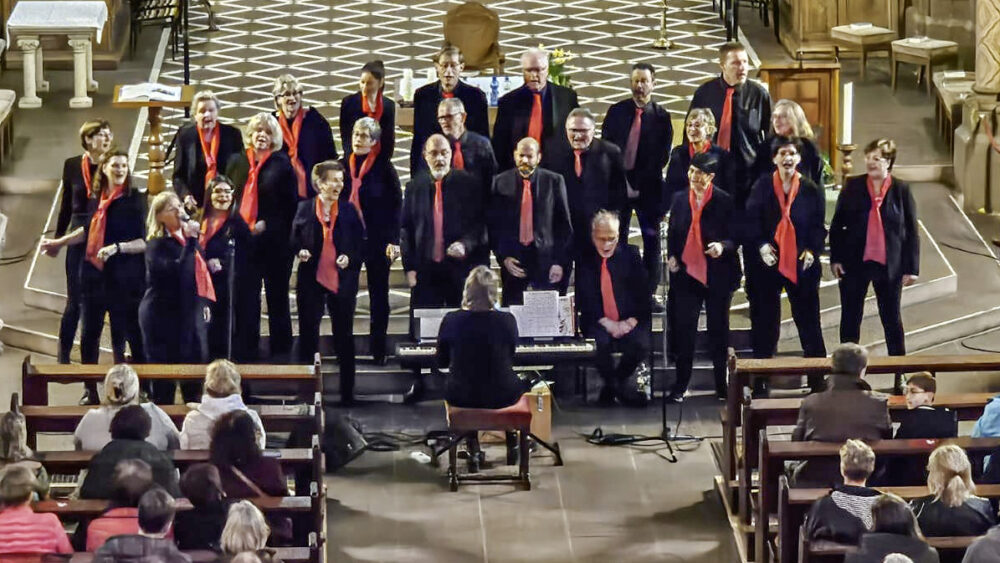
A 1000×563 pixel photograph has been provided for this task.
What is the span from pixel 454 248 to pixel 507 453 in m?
1.13

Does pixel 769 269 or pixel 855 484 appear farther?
pixel 769 269

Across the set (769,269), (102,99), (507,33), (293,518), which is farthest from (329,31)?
(293,518)

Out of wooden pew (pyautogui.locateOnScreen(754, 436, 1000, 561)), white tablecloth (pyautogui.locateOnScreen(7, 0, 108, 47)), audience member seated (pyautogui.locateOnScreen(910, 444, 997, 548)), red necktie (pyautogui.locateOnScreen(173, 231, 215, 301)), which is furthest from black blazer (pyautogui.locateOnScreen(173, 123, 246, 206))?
white tablecloth (pyautogui.locateOnScreen(7, 0, 108, 47))

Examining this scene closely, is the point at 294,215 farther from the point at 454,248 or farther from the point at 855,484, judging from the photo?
the point at 855,484

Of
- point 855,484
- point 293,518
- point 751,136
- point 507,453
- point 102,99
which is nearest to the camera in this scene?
point 855,484

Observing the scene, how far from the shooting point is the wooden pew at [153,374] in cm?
1023

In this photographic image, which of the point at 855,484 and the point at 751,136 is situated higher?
the point at 751,136

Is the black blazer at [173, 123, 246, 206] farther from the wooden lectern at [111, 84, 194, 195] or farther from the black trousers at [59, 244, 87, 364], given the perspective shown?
the wooden lectern at [111, 84, 194, 195]

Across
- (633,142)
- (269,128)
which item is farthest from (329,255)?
(633,142)

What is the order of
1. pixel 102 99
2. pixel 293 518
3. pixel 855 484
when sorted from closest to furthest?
pixel 855 484 < pixel 293 518 < pixel 102 99

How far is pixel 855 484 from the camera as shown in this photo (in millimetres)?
8484

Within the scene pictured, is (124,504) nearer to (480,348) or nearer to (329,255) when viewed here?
(480,348)

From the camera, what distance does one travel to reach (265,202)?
37.5 ft

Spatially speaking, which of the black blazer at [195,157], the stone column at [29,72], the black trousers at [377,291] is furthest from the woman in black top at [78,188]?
the stone column at [29,72]
